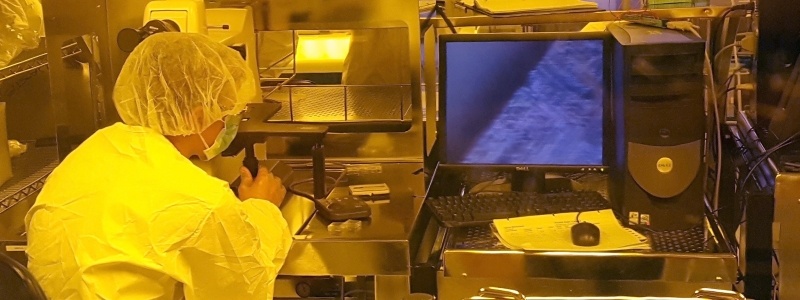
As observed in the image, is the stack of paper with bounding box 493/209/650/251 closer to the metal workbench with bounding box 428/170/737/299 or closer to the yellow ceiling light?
the metal workbench with bounding box 428/170/737/299

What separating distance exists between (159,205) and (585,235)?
0.84 m

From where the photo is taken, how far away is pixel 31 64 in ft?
7.57

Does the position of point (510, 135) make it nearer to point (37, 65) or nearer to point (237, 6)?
point (237, 6)

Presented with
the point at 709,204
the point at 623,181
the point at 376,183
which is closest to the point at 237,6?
the point at 376,183

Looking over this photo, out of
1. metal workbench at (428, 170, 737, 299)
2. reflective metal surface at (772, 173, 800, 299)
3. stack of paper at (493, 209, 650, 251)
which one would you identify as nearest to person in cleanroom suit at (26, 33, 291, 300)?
metal workbench at (428, 170, 737, 299)

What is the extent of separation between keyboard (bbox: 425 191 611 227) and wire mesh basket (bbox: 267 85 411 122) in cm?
34

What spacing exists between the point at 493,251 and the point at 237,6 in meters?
0.88

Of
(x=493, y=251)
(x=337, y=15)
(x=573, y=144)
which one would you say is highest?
(x=337, y=15)

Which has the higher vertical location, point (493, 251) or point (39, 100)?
point (39, 100)

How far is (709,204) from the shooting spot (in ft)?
6.81

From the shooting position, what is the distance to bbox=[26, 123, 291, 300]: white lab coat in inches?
58.4

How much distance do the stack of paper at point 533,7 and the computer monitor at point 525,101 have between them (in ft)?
0.42

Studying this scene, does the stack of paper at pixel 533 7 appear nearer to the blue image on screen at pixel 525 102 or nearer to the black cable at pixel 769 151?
the blue image on screen at pixel 525 102

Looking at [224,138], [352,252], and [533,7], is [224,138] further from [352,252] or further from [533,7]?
[533,7]
